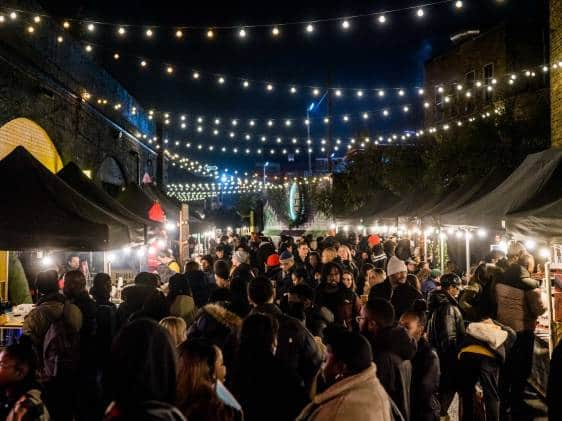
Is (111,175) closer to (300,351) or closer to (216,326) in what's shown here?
(216,326)

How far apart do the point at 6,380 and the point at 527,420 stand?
614cm

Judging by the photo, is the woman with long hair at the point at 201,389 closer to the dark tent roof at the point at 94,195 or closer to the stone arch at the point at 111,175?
the dark tent roof at the point at 94,195

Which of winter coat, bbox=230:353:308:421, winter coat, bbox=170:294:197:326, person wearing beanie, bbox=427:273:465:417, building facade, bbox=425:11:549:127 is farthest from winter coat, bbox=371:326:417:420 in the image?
building facade, bbox=425:11:549:127

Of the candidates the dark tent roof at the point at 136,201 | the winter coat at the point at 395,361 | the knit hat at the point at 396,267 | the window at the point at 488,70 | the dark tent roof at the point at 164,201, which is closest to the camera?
the winter coat at the point at 395,361

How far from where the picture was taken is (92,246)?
670 cm

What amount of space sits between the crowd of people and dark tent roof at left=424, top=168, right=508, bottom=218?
199cm

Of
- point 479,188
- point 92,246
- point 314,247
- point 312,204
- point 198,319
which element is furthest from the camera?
point 312,204

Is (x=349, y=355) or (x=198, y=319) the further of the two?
Answer: (x=198, y=319)

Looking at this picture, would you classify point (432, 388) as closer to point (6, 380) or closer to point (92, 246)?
point (6, 380)

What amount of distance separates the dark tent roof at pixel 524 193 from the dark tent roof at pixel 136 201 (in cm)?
753

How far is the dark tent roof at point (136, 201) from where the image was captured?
520 inches

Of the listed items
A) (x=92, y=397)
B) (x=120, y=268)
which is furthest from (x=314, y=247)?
(x=92, y=397)

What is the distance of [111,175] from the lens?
A: 774 inches

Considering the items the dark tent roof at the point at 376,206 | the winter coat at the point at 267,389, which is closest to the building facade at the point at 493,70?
the dark tent roof at the point at 376,206
